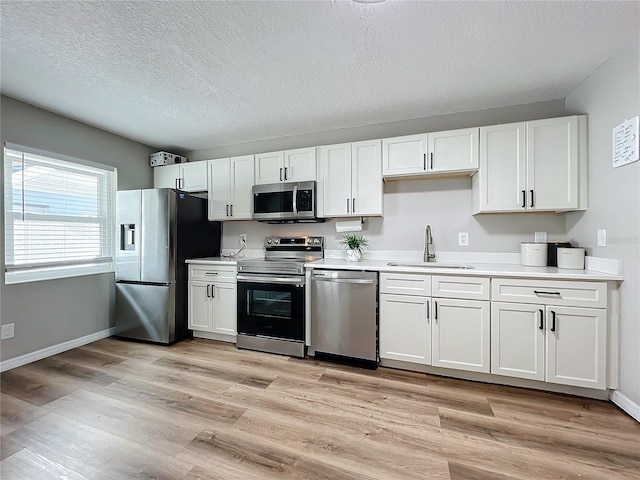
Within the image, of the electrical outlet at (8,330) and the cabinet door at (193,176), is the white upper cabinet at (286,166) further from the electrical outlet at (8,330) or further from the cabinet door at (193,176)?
the electrical outlet at (8,330)

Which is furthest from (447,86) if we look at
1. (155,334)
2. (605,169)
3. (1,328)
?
(1,328)

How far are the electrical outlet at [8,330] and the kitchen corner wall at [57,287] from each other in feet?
0.08

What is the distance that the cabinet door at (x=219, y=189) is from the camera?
345 centimetres

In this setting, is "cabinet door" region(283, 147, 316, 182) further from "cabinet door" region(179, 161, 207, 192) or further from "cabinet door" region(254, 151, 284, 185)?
"cabinet door" region(179, 161, 207, 192)

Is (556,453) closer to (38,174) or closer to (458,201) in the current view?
(458,201)

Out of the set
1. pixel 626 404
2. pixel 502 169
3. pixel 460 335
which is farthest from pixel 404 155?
pixel 626 404

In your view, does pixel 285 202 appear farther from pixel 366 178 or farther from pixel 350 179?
pixel 366 178

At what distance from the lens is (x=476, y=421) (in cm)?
175

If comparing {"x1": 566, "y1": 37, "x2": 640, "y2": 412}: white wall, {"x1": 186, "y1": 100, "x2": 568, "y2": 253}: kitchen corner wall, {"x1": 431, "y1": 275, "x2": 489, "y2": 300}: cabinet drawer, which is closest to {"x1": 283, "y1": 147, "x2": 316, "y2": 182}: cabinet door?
{"x1": 186, "y1": 100, "x2": 568, "y2": 253}: kitchen corner wall

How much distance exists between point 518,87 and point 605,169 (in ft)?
3.08

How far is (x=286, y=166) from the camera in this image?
10.4 feet

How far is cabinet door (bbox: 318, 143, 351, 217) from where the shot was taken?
2920mm

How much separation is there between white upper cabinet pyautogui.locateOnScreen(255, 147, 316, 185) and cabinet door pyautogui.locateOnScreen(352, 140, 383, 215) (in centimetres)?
48

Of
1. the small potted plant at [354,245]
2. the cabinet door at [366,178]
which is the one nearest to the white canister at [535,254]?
the cabinet door at [366,178]
